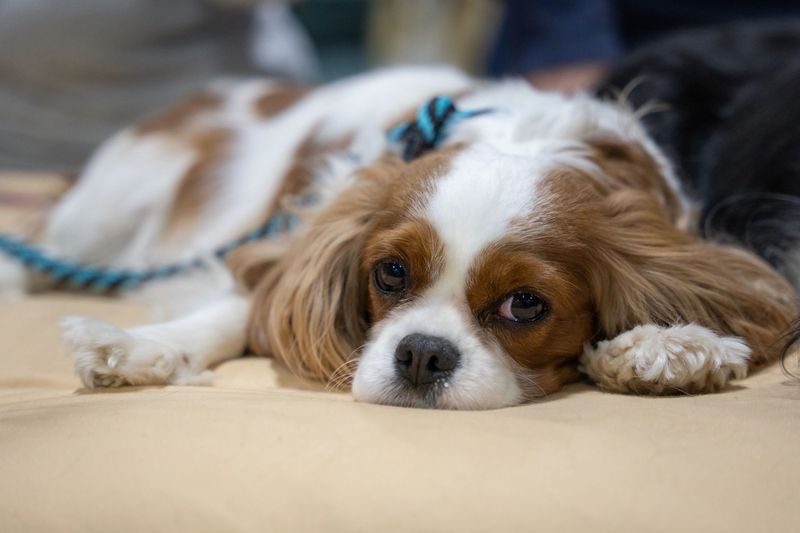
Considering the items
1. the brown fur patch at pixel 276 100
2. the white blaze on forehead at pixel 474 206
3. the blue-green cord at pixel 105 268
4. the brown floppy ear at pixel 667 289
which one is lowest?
the blue-green cord at pixel 105 268

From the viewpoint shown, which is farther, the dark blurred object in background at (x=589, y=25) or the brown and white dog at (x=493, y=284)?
the dark blurred object in background at (x=589, y=25)

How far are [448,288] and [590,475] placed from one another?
1.88 feet

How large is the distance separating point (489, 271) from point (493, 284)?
1.1 inches

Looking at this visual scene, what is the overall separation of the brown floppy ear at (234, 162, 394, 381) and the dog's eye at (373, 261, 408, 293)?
0.44 ft

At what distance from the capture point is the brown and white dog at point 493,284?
181cm

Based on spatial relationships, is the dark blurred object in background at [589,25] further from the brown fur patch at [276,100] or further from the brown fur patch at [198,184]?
the brown fur patch at [198,184]

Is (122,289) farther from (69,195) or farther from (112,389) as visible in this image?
(112,389)

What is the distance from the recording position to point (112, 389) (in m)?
1.87

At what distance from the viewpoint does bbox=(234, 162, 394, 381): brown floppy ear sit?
6.90 feet

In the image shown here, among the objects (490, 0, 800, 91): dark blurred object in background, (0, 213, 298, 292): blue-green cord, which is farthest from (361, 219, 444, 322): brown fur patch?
(490, 0, 800, 91): dark blurred object in background

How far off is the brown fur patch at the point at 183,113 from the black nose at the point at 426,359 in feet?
6.10

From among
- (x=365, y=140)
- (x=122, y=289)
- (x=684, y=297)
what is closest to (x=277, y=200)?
(x=365, y=140)

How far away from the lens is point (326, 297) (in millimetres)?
2135

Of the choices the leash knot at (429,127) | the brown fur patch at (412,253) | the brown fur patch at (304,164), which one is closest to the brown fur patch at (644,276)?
the brown fur patch at (412,253)
